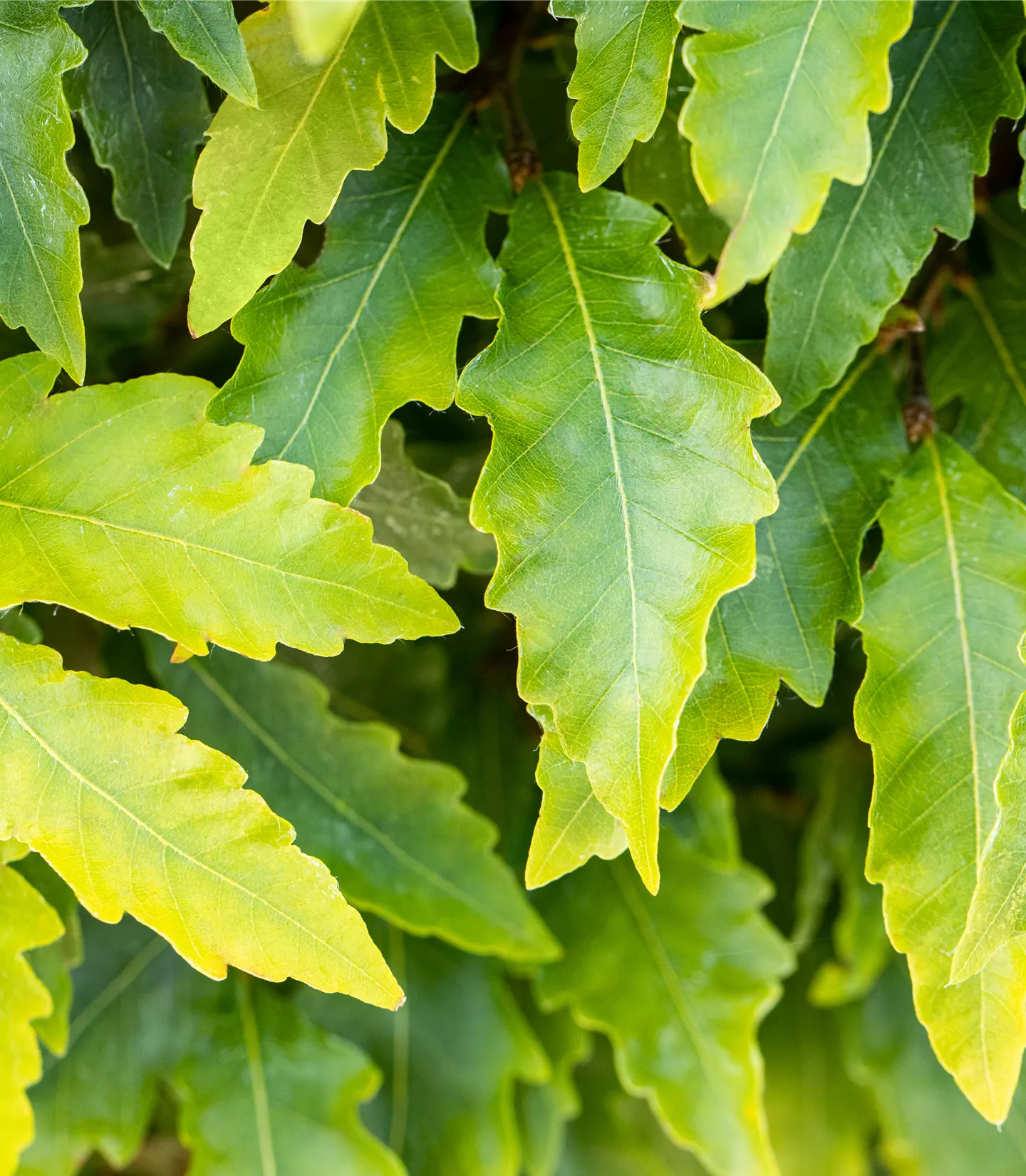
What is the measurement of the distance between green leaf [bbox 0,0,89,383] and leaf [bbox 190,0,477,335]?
0.05 metres

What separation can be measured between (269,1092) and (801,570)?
511 mm

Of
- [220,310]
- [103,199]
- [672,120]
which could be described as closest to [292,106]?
[220,310]

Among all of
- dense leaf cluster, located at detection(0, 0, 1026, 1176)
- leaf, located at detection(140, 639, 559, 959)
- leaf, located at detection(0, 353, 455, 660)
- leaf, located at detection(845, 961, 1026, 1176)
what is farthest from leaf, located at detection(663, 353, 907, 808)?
leaf, located at detection(845, 961, 1026, 1176)

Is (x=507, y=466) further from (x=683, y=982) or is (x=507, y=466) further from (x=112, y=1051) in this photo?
(x=112, y=1051)

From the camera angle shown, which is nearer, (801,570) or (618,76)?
(618,76)

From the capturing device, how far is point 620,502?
0.44 meters

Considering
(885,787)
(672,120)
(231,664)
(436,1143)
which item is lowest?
(436,1143)

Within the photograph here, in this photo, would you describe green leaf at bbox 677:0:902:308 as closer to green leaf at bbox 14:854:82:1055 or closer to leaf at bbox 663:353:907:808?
leaf at bbox 663:353:907:808

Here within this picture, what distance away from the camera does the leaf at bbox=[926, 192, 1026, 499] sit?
0.60m

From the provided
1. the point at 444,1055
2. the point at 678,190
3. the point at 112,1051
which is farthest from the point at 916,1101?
the point at 678,190

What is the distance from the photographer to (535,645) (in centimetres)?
43

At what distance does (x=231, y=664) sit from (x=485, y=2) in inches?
17.4

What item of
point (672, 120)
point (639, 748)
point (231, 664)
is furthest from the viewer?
point (231, 664)

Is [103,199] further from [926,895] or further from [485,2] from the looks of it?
[926,895]
